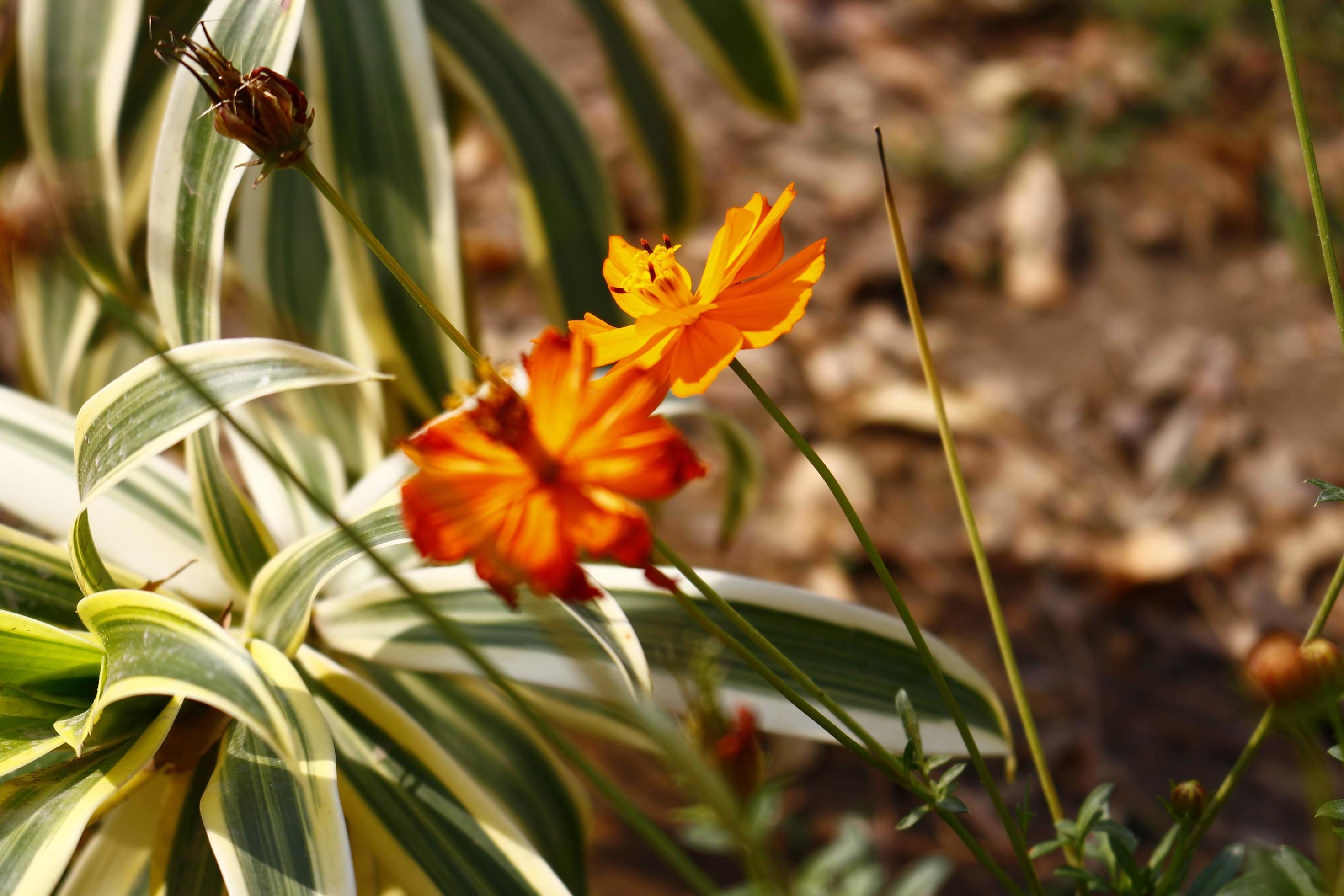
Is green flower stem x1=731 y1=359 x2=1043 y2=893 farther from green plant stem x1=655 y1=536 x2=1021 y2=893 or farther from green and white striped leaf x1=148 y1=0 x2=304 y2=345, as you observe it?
green and white striped leaf x1=148 y1=0 x2=304 y2=345

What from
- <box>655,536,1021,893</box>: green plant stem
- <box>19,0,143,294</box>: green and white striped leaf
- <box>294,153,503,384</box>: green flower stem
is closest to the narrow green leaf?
<box>655,536,1021,893</box>: green plant stem

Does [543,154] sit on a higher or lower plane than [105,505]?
higher

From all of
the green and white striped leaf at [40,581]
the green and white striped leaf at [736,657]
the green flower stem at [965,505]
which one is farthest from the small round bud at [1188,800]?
the green and white striped leaf at [40,581]

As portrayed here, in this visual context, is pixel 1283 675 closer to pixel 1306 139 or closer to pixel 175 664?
pixel 1306 139

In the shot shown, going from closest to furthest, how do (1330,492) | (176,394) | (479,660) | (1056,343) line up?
(479,660)
(1330,492)
(176,394)
(1056,343)

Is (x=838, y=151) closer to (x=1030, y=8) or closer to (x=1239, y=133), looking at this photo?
(x=1030, y=8)

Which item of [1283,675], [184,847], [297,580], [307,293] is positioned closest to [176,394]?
[297,580]
